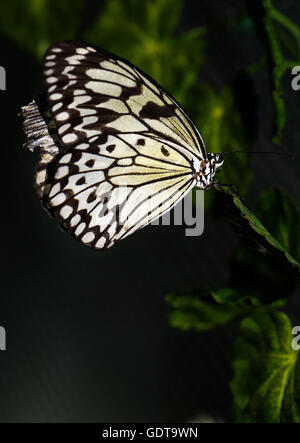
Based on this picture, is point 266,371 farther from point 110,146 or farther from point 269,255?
point 110,146

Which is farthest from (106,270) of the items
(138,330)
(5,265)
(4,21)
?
(4,21)

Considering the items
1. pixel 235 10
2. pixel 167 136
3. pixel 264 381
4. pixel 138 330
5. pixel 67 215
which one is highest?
pixel 235 10

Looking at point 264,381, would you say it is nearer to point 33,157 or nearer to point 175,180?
point 175,180

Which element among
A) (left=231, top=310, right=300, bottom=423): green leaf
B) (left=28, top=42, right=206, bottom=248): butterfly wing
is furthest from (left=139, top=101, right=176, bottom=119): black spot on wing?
(left=231, top=310, right=300, bottom=423): green leaf

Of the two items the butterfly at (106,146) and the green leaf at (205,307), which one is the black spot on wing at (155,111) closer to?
the butterfly at (106,146)

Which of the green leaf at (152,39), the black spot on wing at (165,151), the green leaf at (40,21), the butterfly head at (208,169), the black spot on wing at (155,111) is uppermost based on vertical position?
the green leaf at (40,21)

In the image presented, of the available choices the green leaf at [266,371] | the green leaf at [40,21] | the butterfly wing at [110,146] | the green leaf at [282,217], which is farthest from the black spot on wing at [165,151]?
the green leaf at [40,21]

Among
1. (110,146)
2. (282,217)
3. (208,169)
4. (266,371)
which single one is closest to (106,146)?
(110,146)
